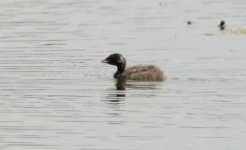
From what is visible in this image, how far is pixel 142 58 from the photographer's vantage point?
37.7 meters

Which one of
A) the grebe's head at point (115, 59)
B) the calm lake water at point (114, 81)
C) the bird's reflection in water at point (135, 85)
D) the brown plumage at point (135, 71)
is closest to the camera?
the calm lake water at point (114, 81)

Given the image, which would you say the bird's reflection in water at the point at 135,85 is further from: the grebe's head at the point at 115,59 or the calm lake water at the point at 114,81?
the grebe's head at the point at 115,59

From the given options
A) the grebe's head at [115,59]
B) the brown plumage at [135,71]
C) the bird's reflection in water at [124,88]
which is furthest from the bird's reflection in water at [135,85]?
the grebe's head at [115,59]

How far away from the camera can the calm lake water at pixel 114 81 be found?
82.6 ft

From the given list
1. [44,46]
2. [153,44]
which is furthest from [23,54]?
[153,44]

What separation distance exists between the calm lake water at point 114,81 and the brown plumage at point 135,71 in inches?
13.1

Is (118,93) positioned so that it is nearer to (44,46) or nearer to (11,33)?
(44,46)

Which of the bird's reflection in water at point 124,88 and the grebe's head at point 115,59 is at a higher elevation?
the grebe's head at point 115,59

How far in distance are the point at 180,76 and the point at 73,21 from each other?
48.4 ft

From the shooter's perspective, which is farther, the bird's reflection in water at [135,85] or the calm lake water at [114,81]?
the bird's reflection in water at [135,85]

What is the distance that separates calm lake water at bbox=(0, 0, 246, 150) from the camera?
25.2 metres

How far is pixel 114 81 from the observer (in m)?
34.6

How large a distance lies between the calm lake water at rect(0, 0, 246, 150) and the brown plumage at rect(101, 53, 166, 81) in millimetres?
332

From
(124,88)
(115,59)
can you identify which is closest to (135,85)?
(124,88)
